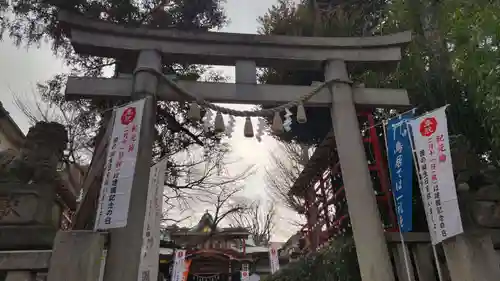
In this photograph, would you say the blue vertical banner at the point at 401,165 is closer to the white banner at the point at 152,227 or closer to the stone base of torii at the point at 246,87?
the stone base of torii at the point at 246,87

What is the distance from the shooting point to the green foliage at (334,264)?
579cm

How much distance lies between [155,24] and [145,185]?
418 cm

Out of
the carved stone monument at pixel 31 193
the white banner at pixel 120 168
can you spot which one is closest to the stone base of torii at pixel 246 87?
the white banner at pixel 120 168

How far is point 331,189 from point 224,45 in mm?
3868

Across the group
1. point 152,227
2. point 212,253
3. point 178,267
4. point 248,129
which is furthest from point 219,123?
point 212,253

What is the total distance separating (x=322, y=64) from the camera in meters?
6.41

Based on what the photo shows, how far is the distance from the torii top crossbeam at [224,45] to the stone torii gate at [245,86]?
1 cm

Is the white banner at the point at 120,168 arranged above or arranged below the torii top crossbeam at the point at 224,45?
below

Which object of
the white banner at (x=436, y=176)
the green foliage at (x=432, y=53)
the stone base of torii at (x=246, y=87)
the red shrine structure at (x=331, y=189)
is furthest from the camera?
the red shrine structure at (x=331, y=189)

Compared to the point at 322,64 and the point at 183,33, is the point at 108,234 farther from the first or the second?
the point at 322,64

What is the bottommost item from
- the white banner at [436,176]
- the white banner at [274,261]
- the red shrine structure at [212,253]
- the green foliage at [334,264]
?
the green foliage at [334,264]

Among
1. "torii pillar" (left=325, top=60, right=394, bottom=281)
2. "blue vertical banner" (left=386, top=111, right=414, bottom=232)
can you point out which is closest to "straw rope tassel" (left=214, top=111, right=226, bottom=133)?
"torii pillar" (left=325, top=60, right=394, bottom=281)

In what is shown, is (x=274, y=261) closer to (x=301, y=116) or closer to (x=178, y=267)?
(x=178, y=267)

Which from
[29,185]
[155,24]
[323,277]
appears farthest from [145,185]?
[155,24]
